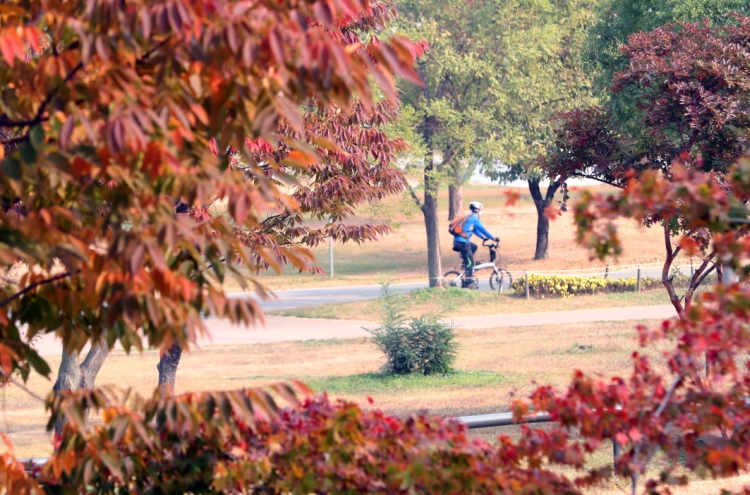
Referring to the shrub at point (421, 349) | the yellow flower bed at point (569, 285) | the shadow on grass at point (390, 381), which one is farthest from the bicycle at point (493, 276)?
the shadow on grass at point (390, 381)

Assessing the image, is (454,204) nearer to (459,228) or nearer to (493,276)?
(493,276)

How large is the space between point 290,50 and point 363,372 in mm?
11322

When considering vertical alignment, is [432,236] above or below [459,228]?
below

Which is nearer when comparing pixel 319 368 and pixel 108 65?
pixel 108 65

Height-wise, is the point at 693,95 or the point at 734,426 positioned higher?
the point at 693,95

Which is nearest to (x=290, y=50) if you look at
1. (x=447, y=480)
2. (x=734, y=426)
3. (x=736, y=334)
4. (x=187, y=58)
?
(x=187, y=58)

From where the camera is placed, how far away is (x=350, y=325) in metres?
20.3

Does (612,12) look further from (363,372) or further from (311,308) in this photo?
(363,372)

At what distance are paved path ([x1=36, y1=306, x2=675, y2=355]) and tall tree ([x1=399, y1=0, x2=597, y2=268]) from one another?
7374 millimetres

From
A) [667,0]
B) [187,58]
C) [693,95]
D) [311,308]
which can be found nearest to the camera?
[187,58]

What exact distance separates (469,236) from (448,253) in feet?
60.1

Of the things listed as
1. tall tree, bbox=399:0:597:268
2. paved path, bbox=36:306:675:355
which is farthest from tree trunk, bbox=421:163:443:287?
paved path, bbox=36:306:675:355

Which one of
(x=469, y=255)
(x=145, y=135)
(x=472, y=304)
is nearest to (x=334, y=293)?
(x=469, y=255)

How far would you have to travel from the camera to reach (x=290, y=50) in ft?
9.77
